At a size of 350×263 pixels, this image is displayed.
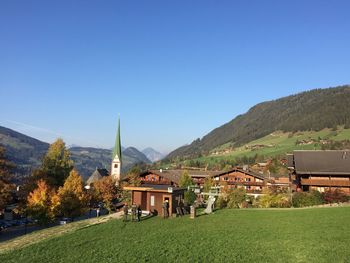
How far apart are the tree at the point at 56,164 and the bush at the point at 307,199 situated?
40.4 m

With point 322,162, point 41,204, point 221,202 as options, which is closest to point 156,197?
point 221,202

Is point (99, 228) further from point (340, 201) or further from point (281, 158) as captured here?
point (281, 158)

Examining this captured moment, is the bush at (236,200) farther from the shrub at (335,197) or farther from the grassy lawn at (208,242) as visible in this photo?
the grassy lawn at (208,242)

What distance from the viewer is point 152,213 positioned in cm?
3712

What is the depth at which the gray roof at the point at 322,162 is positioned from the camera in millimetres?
56219

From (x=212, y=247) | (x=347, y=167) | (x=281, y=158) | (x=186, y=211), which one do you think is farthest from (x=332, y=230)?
(x=281, y=158)

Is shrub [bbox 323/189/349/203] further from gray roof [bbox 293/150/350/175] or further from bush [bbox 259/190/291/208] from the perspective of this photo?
gray roof [bbox 293/150/350/175]

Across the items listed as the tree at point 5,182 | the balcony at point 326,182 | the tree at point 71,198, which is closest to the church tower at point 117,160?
the tree at point 71,198

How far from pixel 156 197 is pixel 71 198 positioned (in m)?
25.6

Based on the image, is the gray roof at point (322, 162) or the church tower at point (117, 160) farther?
the church tower at point (117, 160)

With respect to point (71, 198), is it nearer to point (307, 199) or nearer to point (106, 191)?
point (106, 191)

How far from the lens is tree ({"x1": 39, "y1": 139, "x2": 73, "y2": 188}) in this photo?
200ft

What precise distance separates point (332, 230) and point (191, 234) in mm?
9839

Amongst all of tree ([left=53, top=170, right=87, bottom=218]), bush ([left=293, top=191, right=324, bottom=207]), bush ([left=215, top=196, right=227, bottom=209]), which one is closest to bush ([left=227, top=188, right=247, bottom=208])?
bush ([left=215, top=196, right=227, bottom=209])
